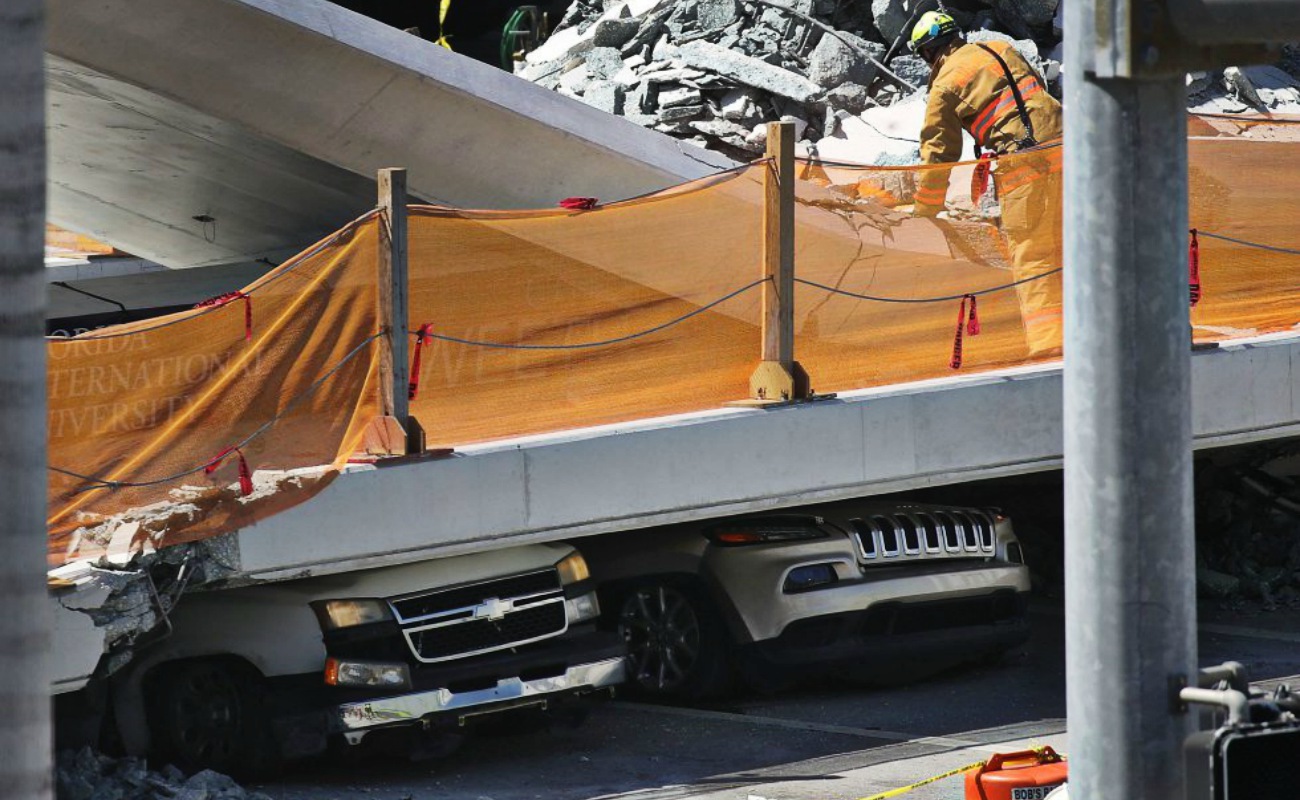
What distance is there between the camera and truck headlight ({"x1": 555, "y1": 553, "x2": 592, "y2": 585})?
8.84m

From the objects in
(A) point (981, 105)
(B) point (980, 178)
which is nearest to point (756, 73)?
(A) point (981, 105)

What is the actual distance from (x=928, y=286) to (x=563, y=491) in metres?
2.22

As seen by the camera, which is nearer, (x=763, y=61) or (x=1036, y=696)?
(x=1036, y=696)

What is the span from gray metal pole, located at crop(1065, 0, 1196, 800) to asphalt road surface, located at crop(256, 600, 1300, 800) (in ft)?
14.9

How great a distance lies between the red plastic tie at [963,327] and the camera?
9.87m

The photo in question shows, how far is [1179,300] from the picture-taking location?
3686 millimetres

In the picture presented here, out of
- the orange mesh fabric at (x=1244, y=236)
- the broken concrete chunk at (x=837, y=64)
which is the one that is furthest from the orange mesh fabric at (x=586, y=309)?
the broken concrete chunk at (x=837, y=64)

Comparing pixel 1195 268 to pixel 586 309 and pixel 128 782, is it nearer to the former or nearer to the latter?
pixel 586 309

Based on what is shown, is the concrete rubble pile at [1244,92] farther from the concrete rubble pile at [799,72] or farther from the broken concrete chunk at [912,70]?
the broken concrete chunk at [912,70]

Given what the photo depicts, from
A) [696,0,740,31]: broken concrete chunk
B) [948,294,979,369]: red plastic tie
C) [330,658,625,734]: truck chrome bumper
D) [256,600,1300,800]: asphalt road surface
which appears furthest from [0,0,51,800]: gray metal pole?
[696,0,740,31]: broken concrete chunk

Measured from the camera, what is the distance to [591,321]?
8961 mm

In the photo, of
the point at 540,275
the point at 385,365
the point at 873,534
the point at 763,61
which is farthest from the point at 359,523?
the point at 763,61

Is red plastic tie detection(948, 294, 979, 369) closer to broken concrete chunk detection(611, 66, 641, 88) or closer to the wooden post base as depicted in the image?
the wooden post base

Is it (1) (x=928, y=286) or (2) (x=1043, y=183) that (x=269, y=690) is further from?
(2) (x=1043, y=183)
